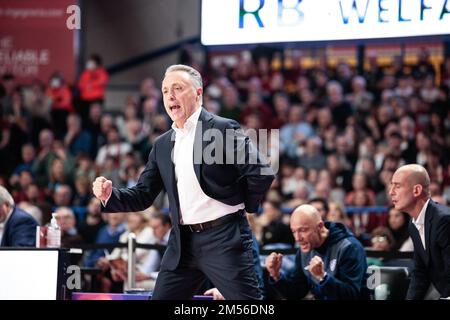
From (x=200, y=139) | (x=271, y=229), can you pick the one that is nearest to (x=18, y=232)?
(x=200, y=139)

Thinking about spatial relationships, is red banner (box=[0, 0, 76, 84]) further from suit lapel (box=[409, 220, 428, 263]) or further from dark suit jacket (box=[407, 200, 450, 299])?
dark suit jacket (box=[407, 200, 450, 299])

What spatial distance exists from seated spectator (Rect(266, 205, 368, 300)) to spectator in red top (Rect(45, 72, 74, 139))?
8376 millimetres

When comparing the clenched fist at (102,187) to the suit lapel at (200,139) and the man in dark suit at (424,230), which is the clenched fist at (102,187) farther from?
the man in dark suit at (424,230)

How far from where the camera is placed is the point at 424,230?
6.71 metres

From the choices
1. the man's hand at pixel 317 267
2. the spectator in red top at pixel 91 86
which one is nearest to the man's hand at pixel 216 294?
the man's hand at pixel 317 267

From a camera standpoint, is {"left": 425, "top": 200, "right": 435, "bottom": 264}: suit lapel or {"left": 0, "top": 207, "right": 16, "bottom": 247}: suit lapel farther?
{"left": 0, "top": 207, "right": 16, "bottom": 247}: suit lapel

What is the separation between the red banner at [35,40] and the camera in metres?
16.8

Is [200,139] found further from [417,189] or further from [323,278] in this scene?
[417,189]

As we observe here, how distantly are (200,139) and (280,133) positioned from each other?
8430mm

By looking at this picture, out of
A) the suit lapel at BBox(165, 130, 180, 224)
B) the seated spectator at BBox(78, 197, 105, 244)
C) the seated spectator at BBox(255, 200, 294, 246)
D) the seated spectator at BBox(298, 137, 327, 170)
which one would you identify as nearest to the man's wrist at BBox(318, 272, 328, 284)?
the suit lapel at BBox(165, 130, 180, 224)

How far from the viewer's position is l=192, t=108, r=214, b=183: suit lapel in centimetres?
564

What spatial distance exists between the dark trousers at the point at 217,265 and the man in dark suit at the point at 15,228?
8.10ft
